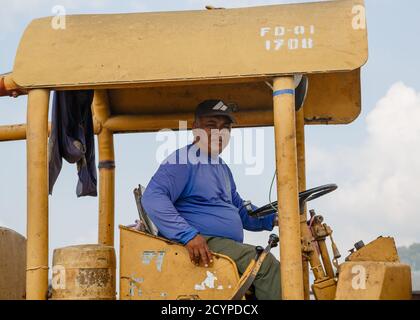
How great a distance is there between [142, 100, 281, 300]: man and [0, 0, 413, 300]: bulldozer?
11cm

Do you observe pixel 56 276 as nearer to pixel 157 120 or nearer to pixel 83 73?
pixel 83 73

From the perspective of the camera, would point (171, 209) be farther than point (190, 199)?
No

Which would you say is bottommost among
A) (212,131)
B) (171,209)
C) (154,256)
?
(154,256)

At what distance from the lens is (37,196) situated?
448cm

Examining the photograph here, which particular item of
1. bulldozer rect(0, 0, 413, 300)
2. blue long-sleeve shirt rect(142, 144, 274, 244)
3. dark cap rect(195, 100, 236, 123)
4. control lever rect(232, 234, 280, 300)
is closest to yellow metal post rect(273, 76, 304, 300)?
bulldozer rect(0, 0, 413, 300)

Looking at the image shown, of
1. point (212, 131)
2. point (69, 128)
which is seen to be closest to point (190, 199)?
point (212, 131)

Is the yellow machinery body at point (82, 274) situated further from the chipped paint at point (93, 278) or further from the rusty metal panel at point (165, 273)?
the rusty metal panel at point (165, 273)

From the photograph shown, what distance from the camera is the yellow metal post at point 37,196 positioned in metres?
4.41

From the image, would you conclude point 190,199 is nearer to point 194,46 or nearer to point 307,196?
→ point 307,196

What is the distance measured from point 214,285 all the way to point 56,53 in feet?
5.11

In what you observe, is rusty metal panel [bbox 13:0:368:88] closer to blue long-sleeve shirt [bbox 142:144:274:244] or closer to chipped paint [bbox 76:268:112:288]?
blue long-sleeve shirt [bbox 142:144:274:244]

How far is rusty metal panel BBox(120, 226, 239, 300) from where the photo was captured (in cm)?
445

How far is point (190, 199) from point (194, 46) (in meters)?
1.04
